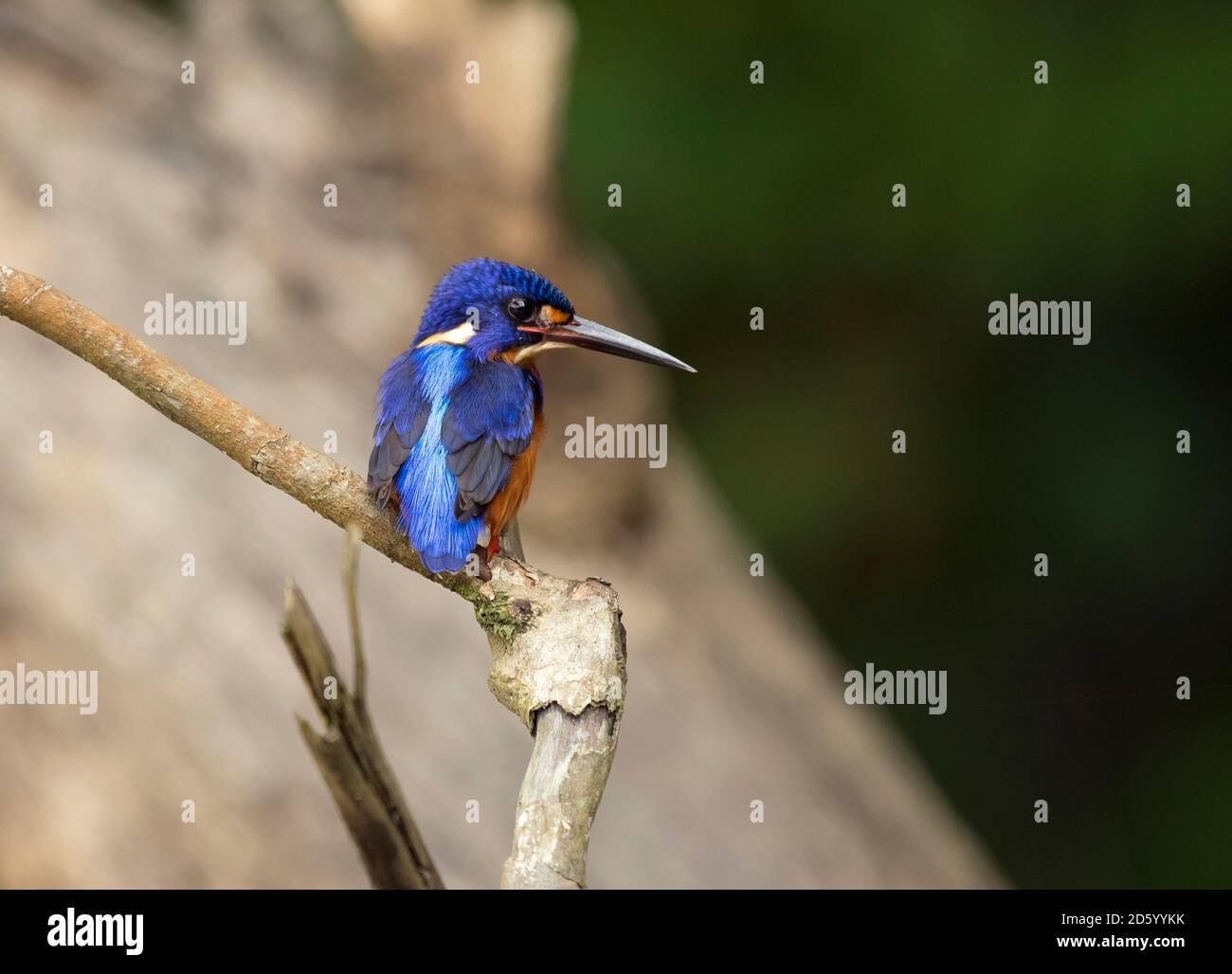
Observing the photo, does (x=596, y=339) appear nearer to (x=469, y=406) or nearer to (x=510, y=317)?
(x=510, y=317)

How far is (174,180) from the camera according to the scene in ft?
12.4

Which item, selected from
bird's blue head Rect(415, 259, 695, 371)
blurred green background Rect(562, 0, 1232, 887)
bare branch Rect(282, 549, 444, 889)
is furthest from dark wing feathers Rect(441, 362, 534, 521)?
blurred green background Rect(562, 0, 1232, 887)

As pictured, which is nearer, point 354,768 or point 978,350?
point 354,768

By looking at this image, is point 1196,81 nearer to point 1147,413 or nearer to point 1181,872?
point 1147,413

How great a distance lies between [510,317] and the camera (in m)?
1.91

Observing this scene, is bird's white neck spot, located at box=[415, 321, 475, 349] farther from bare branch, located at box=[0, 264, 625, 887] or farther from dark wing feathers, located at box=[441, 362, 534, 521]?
bare branch, located at box=[0, 264, 625, 887]

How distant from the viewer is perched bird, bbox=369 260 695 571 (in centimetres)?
154

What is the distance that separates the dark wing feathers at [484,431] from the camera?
159cm

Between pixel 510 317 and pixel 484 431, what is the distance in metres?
0.29

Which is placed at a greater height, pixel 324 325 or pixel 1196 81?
pixel 1196 81

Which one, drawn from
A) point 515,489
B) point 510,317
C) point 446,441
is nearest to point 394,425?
point 446,441

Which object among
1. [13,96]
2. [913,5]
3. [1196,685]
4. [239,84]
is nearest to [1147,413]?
[1196,685]

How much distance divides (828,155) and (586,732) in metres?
3.96

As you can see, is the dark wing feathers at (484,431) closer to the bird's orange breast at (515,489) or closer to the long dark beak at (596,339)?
the bird's orange breast at (515,489)
